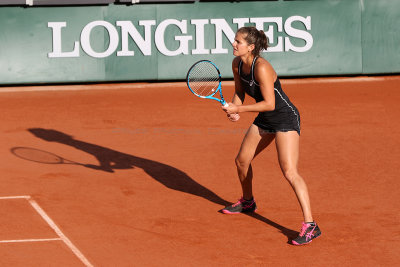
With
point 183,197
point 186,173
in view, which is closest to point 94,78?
point 186,173

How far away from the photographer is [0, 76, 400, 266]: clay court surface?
313 inches

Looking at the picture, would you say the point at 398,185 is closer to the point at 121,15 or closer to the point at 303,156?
the point at 303,156

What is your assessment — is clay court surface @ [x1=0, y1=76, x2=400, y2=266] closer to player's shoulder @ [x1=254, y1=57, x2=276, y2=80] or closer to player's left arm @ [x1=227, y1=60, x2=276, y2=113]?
player's left arm @ [x1=227, y1=60, x2=276, y2=113]

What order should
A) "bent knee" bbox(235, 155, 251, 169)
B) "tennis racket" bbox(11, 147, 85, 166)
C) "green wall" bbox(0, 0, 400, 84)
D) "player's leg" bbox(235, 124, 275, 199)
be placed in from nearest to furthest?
"player's leg" bbox(235, 124, 275, 199)
"bent knee" bbox(235, 155, 251, 169)
"tennis racket" bbox(11, 147, 85, 166)
"green wall" bbox(0, 0, 400, 84)

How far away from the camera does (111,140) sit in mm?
13133

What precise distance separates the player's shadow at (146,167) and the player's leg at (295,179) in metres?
0.35

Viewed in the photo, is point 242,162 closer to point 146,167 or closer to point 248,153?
point 248,153

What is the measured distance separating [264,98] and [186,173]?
10.5 feet

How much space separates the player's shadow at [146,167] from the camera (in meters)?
9.90

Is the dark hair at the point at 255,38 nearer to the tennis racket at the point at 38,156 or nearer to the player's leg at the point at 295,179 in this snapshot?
the player's leg at the point at 295,179

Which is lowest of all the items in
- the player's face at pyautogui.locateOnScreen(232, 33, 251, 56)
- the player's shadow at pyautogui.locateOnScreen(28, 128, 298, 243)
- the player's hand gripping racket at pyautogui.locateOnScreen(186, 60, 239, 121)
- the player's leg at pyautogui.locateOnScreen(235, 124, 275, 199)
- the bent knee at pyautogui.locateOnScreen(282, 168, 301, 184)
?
the player's shadow at pyautogui.locateOnScreen(28, 128, 298, 243)

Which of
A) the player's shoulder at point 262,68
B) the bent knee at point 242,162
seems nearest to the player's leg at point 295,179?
the bent knee at point 242,162

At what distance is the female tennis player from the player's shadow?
0.55 metres

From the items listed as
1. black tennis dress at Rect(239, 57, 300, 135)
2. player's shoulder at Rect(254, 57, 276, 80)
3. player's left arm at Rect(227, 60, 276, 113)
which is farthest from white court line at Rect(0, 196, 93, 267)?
player's shoulder at Rect(254, 57, 276, 80)
